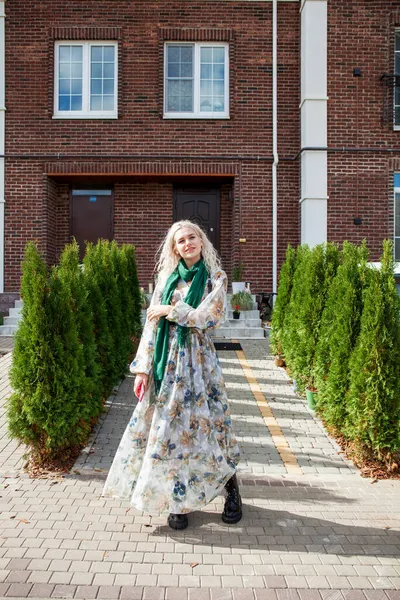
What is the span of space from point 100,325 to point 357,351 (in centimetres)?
290

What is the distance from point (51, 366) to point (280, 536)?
7.36 feet

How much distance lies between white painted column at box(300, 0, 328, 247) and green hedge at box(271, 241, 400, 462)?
227 inches

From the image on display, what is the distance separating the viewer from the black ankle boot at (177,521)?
363 centimetres

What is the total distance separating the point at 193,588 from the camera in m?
3.00

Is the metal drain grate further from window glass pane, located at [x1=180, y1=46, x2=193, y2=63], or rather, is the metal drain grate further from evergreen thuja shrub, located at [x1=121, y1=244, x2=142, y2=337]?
window glass pane, located at [x1=180, y1=46, x2=193, y2=63]

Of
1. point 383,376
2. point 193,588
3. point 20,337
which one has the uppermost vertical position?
point 20,337

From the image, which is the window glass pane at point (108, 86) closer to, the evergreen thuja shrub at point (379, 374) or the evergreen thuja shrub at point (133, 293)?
the evergreen thuja shrub at point (133, 293)

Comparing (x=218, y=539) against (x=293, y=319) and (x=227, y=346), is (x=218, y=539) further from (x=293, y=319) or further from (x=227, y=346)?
(x=227, y=346)

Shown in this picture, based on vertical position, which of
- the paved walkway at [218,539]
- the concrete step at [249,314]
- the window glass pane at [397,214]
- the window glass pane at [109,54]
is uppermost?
the window glass pane at [109,54]

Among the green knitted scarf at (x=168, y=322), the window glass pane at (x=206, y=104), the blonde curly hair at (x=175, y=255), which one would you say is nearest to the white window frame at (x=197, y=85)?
the window glass pane at (x=206, y=104)

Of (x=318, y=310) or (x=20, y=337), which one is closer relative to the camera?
(x=20, y=337)

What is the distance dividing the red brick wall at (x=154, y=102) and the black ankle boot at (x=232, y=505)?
31.0 ft

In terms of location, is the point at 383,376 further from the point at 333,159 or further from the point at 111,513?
the point at 333,159

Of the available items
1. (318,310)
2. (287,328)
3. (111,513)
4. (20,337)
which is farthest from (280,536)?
(287,328)
